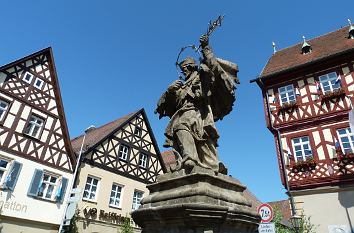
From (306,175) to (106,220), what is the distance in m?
11.6

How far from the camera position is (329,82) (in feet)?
52.5

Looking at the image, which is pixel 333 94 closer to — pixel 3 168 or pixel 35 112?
pixel 35 112

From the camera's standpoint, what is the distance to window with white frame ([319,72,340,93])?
15702 millimetres

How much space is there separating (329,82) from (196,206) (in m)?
15.9

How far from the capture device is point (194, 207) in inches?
113

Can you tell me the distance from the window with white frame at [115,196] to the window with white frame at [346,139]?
43.6 ft

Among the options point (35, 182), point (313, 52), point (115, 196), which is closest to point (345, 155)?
point (313, 52)

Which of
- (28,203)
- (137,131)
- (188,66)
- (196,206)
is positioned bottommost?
(196,206)

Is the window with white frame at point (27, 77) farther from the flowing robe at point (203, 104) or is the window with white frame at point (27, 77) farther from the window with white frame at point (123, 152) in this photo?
the flowing robe at point (203, 104)

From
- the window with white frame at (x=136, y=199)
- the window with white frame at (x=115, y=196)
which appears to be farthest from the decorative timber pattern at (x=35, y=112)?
the window with white frame at (x=136, y=199)

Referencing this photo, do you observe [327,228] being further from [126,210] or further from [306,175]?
[126,210]

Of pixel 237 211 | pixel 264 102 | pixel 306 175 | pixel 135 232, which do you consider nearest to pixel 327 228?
pixel 306 175

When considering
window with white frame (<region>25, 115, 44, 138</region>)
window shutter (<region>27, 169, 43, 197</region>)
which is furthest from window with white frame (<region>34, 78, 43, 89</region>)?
window shutter (<region>27, 169, 43, 197</region>)

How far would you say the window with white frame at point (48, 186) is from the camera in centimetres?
1480
